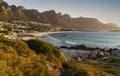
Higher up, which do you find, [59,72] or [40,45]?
[40,45]

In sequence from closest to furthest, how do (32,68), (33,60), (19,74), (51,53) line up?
(19,74) < (32,68) < (33,60) < (51,53)

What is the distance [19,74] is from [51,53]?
255 cm

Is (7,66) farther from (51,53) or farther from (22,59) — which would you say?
(51,53)

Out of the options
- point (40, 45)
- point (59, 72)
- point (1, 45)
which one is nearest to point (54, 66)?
point (59, 72)

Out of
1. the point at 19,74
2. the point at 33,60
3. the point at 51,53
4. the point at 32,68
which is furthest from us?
the point at 51,53

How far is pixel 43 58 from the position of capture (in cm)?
1098

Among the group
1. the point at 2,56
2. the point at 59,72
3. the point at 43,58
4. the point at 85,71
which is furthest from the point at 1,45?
the point at 85,71

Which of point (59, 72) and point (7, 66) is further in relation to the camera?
point (59, 72)

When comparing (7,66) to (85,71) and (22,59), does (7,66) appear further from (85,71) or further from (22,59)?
(85,71)

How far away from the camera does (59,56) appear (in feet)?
38.4

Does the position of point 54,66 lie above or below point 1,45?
below

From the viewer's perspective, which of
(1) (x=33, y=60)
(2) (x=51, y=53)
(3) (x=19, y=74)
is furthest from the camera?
(2) (x=51, y=53)

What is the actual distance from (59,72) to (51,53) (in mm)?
885

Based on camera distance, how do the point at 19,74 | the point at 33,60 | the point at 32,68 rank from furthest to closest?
the point at 33,60 → the point at 32,68 → the point at 19,74
